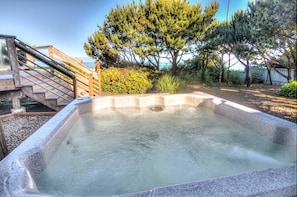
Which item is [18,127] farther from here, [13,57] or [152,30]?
[152,30]

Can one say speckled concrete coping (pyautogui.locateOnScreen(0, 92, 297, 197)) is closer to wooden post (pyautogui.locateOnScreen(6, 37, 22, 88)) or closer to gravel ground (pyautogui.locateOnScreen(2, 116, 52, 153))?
gravel ground (pyautogui.locateOnScreen(2, 116, 52, 153))

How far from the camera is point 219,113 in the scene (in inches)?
137

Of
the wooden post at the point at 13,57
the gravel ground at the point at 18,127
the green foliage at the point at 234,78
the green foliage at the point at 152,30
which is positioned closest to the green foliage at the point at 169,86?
the green foliage at the point at 152,30

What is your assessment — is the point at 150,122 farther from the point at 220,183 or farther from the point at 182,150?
the point at 220,183

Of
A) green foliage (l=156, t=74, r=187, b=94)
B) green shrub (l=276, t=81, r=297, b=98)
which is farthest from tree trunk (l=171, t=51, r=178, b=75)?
green shrub (l=276, t=81, r=297, b=98)

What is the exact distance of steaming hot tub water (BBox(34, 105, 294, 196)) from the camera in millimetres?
1674

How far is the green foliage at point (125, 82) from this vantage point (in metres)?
6.17

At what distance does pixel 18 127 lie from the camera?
3.07 m

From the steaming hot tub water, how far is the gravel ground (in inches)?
28.3

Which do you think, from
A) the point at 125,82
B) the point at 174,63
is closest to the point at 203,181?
the point at 125,82

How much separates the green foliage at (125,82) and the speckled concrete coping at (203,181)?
2787 mm

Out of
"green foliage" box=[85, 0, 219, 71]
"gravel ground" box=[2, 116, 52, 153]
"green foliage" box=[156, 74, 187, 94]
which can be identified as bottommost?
"gravel ground" box=[2, 116, 52, 153]

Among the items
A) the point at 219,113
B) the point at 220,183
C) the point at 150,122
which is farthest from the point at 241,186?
the point at 219,113

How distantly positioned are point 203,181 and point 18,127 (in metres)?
3.22
